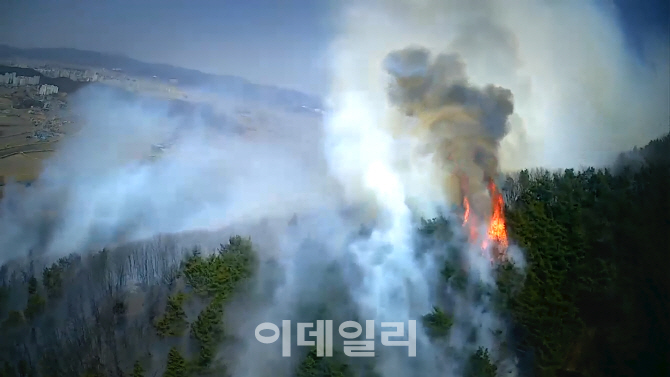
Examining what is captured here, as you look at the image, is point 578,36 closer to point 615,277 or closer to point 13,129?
point 615,277

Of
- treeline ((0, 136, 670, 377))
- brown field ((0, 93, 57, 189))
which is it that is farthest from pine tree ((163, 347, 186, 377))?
brown field ((0, 93, 57, 189))

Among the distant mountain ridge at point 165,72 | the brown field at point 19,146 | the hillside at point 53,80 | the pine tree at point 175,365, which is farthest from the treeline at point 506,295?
the hillside at point 53,80

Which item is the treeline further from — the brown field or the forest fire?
the brown field

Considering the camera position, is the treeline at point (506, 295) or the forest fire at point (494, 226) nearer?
the treeline at point (506, 295)

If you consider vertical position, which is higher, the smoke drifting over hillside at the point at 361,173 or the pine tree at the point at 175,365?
the smoke drifting over hillside at the point at 361,173

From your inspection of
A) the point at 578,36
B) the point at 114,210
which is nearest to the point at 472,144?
the point at 578,36

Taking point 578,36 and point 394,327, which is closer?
point 394,327

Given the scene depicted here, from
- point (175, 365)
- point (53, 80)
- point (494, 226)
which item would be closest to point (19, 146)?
point (53, 80)

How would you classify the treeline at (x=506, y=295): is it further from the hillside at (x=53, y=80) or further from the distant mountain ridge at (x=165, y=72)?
the hillside at (x=53, y=80)
